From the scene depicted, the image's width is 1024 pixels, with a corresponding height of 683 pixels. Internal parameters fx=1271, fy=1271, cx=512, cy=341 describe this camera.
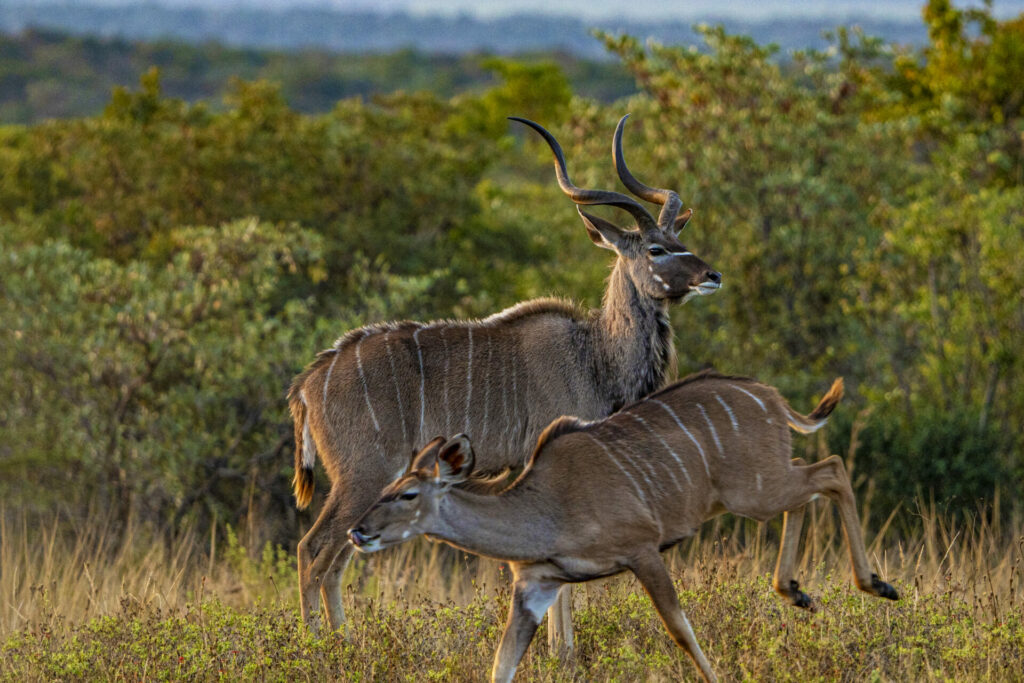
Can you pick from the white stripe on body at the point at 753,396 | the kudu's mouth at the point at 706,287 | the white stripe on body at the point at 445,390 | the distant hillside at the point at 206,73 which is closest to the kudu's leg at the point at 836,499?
the white stripe on body at the point at 753,396

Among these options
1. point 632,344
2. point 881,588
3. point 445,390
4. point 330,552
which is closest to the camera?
point 881,588

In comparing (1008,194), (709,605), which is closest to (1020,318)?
(1008,194)

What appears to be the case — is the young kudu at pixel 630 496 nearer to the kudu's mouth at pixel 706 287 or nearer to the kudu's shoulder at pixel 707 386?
the kudu's shoulder at pixel 707 386

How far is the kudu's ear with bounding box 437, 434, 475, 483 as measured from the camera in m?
4.14

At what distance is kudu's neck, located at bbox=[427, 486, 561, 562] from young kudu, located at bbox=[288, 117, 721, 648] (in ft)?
3.59

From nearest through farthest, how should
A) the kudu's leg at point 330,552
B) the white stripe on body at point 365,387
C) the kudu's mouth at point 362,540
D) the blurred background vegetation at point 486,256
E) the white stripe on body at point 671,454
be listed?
the kudu's mouth at point 362,540
the white stripe on body at point 671,454
the kudu's leg at point 330,552
the white stripe on body at point 365,387
the blurred background vegetation at point 486,256

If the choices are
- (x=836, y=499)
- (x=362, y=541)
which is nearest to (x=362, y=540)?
(x=362, y=541)

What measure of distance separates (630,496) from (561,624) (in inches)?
31.4

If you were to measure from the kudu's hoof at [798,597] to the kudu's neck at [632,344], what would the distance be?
1.33m

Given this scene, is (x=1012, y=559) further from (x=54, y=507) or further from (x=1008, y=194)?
(x=54, y=507)

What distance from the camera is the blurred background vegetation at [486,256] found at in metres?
7.92

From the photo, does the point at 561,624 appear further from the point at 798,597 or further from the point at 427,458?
A: the point at 427,458

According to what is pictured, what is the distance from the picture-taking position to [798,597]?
4715 millimetres

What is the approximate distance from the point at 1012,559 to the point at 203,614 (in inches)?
144
